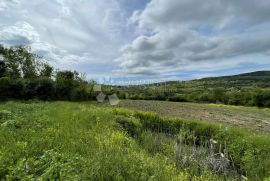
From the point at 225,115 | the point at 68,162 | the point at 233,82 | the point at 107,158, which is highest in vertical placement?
the point at 68,162

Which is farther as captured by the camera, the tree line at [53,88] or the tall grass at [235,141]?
the tree line at [53,88]

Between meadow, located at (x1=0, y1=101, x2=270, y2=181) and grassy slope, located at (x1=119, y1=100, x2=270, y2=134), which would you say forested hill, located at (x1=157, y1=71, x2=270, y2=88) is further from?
meadow, located at (x1=0, y1=101, x2=270, y2=181)

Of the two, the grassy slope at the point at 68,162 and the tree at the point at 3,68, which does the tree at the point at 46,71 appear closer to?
the tree at the point at 3,68

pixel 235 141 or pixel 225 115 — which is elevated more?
pixel 235 141

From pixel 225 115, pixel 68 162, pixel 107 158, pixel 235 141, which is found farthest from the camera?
pixel 225 115

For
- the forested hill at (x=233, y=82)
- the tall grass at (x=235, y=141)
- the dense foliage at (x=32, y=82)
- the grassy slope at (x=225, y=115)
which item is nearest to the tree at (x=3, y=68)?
the dense foliage at (x=32, y=82)

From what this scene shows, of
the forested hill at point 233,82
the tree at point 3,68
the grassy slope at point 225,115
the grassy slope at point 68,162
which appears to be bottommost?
the grassy slope at point 225,115

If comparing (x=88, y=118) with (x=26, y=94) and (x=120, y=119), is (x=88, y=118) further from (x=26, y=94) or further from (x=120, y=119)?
(x=26, y=94)

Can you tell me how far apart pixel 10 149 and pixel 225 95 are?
52167mm

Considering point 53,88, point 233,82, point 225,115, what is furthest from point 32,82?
point 233,82

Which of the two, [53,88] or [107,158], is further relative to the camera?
[53,88]

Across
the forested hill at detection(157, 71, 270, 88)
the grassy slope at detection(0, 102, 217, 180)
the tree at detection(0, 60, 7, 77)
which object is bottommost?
the forested hill at detection(157, 71, 270, 88)

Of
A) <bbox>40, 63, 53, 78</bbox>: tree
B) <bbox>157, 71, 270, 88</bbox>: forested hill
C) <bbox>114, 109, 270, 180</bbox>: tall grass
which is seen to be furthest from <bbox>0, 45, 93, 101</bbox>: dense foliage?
<bbox>157, 71, 270, 88</bbox>: forested hill

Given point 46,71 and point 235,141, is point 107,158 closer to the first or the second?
point 235,141
